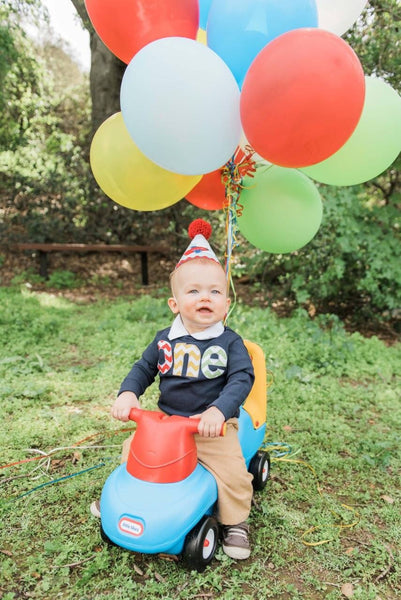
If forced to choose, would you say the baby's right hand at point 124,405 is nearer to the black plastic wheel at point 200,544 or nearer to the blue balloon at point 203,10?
the black plastic wheel at point 200,544

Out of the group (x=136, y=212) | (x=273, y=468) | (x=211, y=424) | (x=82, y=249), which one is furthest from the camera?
→ (x=136, y=212)

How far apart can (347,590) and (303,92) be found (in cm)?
196

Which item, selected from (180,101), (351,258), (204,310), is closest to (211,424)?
(204,310)

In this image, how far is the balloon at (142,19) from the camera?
6.70 feet

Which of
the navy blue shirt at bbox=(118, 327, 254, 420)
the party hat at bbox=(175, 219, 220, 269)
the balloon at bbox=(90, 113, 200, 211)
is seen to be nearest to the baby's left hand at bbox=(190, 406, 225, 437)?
the navy blue shirt at bbox=(118, 327, 254, 420)

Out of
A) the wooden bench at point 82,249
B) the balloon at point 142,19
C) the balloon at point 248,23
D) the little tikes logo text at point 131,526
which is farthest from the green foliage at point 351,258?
the little tikes logo text at point 131,526

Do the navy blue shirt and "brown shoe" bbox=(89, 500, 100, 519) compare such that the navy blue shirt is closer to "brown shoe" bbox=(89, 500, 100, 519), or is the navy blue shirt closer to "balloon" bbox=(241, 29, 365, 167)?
"brown shoe" bbox=(89, 500, 100, 519)

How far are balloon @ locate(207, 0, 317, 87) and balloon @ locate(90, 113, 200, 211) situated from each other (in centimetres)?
58

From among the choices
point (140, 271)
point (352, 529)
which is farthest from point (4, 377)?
point (140, 271)

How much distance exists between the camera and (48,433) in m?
3.12

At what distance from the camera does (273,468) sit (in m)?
2.90

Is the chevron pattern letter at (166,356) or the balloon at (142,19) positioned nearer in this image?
the balloon at (142,19)

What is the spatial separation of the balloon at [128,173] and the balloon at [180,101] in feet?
1.33

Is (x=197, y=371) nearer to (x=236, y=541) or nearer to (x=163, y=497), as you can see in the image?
(x=163, y=497)
